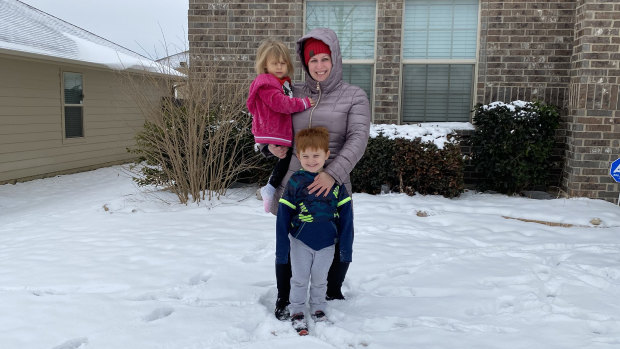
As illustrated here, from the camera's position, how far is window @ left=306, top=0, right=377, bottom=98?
25.6 ft

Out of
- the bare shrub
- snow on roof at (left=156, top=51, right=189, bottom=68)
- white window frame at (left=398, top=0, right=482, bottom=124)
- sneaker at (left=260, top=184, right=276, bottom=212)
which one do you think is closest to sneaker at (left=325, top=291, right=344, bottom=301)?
sneaker at (left=260, top=184, right=276, bottom=212)

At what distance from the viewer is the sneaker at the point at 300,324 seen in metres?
2.83

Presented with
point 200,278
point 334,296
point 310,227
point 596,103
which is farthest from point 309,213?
point 596,103

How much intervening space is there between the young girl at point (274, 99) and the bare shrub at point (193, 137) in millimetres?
3447

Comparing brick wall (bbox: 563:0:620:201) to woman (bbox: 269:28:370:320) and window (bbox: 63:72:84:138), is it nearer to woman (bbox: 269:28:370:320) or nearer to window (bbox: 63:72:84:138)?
woman (bbox: 269:28:370:320)

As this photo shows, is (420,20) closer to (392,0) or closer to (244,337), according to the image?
(392,0)

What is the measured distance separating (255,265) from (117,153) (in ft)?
32.3

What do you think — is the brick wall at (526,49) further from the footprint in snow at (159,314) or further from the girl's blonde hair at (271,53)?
the footprint in snow at (159,314)

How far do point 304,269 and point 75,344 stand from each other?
4.38 ft

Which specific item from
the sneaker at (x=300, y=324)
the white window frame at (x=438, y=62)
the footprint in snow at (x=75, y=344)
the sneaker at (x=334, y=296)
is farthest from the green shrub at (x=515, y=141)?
the footprint in snow at (x=75, y=344)

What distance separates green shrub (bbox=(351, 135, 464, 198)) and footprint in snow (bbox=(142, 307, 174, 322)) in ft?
13.7

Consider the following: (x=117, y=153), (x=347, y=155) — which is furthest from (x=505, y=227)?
(x=117, y=153)

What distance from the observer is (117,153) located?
502 inches

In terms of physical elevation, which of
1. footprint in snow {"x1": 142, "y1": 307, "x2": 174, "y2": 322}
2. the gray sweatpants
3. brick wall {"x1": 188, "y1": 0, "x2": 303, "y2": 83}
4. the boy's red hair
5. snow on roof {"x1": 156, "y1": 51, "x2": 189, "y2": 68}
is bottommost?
footprint in snow {"x1": 142, "y1": 307, "x2": 174, "y2": 322}
